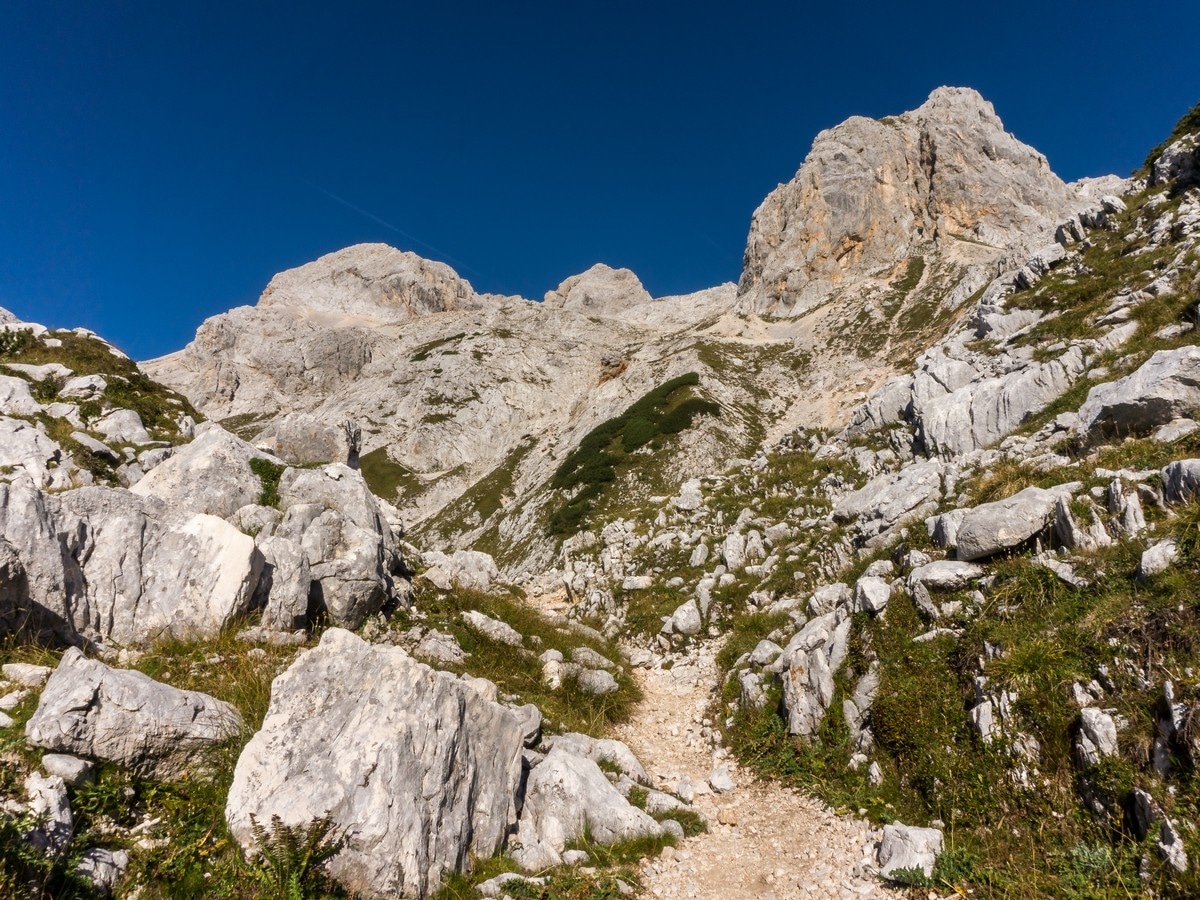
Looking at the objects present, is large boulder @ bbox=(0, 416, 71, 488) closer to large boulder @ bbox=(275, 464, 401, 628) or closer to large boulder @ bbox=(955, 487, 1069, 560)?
large boulder @ bbox=(275, 464, 401, 628)

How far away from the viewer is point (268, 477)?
11484 millimetres

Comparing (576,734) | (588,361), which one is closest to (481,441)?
(588,361)

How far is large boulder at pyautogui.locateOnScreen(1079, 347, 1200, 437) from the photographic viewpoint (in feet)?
31.9

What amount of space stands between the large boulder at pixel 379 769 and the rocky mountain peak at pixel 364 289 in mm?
192380

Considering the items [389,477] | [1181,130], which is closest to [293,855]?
[1181,130]

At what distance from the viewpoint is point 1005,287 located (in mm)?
27625

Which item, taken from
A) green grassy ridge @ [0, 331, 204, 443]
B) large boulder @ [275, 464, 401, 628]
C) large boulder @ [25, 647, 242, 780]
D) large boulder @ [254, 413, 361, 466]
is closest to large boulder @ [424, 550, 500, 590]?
large boulder @ [275, 464, 401, 628]

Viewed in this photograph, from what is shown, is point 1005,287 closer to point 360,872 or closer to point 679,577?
point 679,577

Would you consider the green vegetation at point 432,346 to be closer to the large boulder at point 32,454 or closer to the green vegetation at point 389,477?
the green vegetation at point 389,477

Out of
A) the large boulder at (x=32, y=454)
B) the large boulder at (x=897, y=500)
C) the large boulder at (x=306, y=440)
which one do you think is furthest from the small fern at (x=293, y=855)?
the large boulder at (x=897, y=500)

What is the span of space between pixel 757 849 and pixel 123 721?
7.17m

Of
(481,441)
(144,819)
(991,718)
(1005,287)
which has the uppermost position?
(481,441)

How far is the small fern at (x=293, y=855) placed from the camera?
4.41m

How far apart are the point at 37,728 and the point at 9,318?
20.5 metres
